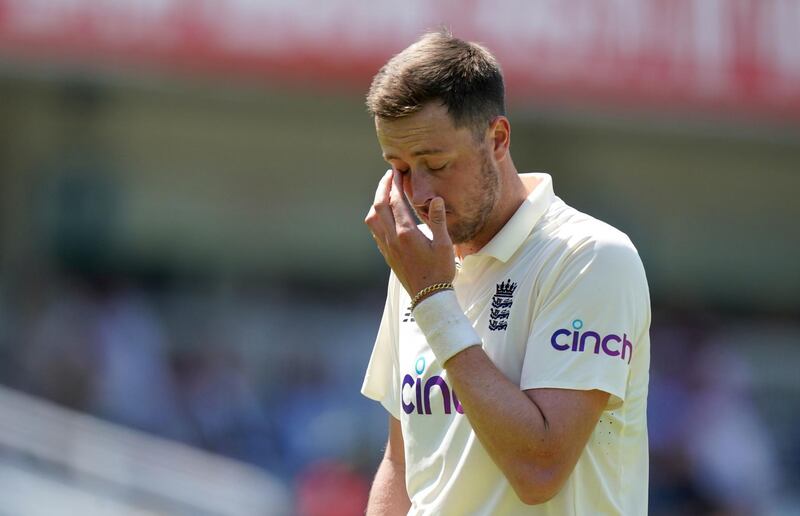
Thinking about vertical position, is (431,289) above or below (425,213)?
below

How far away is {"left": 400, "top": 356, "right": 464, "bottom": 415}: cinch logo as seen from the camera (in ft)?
9.30

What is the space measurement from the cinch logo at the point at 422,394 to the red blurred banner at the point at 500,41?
699 centimetres

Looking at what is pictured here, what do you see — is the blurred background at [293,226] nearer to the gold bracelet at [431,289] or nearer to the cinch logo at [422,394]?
the cinch logo at [422,394]

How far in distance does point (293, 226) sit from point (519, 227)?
1035 cm

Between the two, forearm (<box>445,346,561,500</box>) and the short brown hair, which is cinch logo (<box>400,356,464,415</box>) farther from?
the short brown hair

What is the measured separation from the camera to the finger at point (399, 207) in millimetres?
2803

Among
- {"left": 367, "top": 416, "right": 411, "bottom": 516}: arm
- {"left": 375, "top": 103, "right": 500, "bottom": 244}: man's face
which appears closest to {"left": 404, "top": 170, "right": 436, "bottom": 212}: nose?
{"left": 375, "top": 103, "right": 500, "bottom": 244}: man's face

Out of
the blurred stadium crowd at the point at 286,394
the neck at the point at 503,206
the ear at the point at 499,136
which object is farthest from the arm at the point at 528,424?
the blurred stadium crowd at the point at 286,394

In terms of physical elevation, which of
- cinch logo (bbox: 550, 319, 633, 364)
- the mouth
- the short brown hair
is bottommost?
cinch logo (bbox: 550, 319, 633, 364)

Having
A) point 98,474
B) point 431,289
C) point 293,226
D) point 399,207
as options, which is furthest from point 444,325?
point 293,226

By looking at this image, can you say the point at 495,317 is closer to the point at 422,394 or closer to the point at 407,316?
the point at 422,394

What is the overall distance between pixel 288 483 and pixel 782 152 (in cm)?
717

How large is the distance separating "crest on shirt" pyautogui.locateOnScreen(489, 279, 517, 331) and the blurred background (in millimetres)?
5660

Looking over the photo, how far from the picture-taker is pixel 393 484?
3.19 metres
